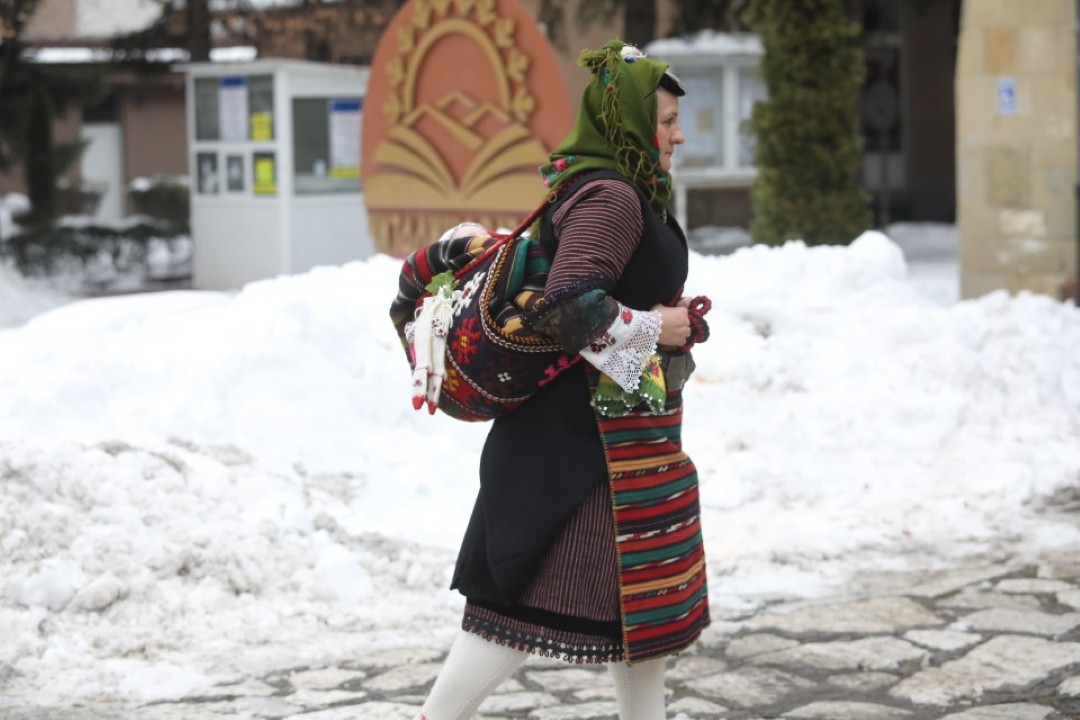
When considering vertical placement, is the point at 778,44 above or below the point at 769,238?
above

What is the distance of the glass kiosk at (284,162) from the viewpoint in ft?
51.1

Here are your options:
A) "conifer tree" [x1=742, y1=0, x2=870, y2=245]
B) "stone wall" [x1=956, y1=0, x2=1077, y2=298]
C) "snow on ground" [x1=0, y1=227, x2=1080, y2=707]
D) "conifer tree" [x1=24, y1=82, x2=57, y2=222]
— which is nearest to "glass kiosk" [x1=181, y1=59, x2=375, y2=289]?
"conifer tree" [x1=24, y1=82, x2=57, y2=222]

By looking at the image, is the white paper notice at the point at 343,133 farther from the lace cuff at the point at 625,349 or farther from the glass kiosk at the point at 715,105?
the lace cuff at the point at 625,349

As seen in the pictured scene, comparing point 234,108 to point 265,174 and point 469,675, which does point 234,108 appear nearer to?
point 265,174

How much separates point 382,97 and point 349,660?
7.06 metres

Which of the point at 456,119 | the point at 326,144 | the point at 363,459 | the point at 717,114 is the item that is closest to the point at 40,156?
the point at 326,144

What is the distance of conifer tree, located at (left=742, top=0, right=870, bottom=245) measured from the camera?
1296 cm

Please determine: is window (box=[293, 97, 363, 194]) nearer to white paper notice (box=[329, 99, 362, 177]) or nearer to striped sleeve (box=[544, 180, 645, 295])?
white paper notice (box=[329, 99, 362, 177])

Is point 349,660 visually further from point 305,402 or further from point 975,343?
point 975,343

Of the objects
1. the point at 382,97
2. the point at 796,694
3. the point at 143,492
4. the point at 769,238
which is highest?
the point at 382,97

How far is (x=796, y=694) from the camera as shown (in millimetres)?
4797

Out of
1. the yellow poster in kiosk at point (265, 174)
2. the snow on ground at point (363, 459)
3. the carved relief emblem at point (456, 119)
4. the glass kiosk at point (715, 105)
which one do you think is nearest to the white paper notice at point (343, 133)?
the yellow poster in kiosk at point (265, 174)

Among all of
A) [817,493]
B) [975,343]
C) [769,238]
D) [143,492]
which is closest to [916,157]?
[769,238]

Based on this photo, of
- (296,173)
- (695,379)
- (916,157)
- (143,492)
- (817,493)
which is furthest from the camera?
(916,157)
